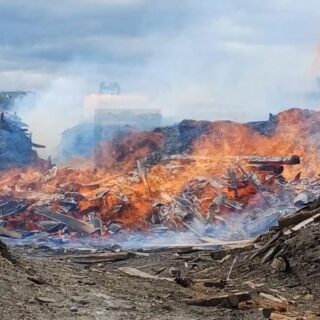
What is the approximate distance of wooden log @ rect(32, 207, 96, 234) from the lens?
2372 centimetres

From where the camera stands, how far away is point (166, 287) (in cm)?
1271

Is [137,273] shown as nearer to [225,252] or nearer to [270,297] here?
[225,252]

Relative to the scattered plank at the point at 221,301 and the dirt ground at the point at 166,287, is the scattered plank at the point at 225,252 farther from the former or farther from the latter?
the scattered plank at the point at 221,301

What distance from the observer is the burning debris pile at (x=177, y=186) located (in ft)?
78.1

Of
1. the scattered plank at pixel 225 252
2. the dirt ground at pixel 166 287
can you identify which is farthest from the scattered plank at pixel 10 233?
the scattered plank at pixel 225 252

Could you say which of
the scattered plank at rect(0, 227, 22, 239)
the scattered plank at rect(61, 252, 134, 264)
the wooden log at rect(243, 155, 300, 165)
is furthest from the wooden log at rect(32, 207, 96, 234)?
the wooden log at rect(243, 155, 300, 165)

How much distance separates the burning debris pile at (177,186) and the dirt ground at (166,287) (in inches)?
255

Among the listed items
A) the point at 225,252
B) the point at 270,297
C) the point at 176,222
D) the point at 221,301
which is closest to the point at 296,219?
the point at 225,252

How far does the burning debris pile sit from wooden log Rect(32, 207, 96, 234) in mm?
35

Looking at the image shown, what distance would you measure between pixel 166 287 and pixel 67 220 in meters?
12.0

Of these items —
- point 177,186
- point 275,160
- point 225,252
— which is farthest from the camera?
point 275,160

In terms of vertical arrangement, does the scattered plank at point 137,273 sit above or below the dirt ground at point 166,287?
below

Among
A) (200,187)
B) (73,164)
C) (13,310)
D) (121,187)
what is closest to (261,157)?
(200,187)

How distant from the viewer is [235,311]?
10820 millimetres
